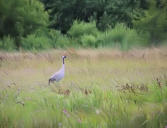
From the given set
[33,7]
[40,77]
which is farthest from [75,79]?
[33,7]

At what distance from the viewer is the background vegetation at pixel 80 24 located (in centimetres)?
1098

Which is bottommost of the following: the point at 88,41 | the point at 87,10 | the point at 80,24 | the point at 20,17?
the point at 88,41

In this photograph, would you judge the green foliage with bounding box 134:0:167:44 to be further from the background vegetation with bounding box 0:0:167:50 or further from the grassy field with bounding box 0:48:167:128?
the grassy field with bounding box 0:48:167:128

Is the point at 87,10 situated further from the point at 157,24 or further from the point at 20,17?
the point at 157,24

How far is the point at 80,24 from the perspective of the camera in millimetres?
15703

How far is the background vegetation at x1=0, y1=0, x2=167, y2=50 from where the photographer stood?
11.0 meters

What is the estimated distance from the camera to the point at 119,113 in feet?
10.3

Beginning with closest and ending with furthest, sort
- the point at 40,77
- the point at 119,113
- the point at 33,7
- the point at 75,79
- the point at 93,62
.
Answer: the point at 119,113
the point at 75,79
the point at 40,77
the point at 93,62
the point at 33,7

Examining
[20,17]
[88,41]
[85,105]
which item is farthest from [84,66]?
[20,17]

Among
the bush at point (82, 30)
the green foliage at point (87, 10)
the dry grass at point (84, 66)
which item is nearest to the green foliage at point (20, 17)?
the bush at point (82, 30)

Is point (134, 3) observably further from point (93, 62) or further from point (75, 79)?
point (75, 79)

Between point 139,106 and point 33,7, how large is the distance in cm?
1407

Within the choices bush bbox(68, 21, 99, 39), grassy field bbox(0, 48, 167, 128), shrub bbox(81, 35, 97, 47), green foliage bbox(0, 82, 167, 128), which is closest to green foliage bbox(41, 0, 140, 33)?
bush bbox(68, 21, 99, 39)

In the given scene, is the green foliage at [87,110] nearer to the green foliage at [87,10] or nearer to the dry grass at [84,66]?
the dry grass at [84,66]
